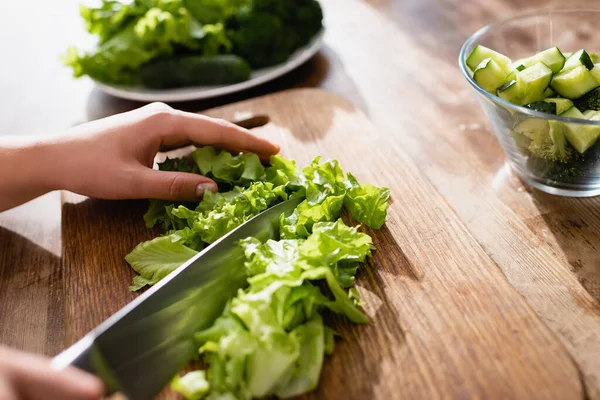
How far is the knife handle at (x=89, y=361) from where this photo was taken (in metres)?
0.99

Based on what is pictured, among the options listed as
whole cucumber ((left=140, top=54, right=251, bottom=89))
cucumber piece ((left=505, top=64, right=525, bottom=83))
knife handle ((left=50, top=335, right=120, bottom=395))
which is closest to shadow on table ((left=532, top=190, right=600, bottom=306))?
cucumber piece ((left=505, top=64, right=525, bottom=83))

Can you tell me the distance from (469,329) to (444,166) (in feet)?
2.53

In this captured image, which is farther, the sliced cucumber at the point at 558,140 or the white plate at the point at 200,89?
the white plate at the point at 200,89

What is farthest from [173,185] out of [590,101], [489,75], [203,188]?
[590,101]

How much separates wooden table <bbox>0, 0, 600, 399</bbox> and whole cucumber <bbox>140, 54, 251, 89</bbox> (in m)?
0.11

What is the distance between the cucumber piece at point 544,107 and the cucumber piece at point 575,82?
8 centimetres

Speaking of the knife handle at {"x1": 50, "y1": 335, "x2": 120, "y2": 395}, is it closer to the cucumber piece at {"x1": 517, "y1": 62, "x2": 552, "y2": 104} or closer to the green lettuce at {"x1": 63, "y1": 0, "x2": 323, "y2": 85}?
the cucumber piece at {"x1": 517, "y1": 62, "x2": 552, "y2": 104}

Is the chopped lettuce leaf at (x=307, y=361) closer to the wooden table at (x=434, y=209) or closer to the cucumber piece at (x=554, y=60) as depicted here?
the wooden table at (x=434, y=209)

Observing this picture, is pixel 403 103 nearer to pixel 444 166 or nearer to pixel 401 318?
pixel 444 166

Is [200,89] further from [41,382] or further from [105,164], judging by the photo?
[41,382]

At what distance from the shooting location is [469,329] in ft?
3.90

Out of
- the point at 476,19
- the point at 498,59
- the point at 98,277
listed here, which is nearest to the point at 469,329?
the point at 498,59

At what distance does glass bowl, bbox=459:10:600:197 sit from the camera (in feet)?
4.83

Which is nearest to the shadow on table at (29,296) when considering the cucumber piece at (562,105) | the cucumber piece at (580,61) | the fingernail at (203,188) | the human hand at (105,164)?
the human hand at (105,164)
